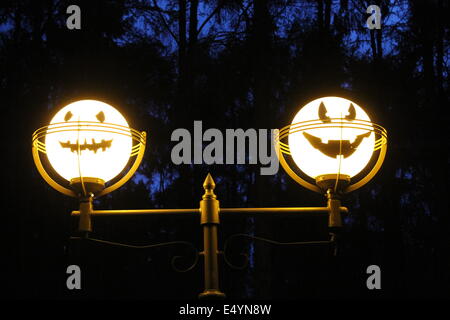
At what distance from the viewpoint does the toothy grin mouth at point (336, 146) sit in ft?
9.64

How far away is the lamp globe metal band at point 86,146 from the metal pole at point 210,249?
15.0 inches

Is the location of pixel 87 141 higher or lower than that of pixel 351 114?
lower

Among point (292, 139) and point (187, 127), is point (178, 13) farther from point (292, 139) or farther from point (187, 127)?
point (292, 139)

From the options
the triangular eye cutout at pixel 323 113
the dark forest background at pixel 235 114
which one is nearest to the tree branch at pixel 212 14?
the dark forest background at pixel 235 114

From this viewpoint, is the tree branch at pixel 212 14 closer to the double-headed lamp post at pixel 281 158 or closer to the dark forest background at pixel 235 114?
the dark forest background at pixel 235 114

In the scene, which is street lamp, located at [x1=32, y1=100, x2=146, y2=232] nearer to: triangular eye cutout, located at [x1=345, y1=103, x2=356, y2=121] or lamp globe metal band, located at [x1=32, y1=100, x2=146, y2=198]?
lamp globe metal band, located at [x1=32, y1=100, x2=146, y2=198]

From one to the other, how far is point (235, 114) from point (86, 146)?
594 centimetres

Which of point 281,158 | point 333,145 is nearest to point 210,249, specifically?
point 281,158

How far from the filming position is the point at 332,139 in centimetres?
294

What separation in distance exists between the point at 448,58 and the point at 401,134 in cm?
119

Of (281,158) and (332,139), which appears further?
(281,158)

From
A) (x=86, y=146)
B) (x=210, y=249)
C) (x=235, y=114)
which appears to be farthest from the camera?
(x=235, y=114)

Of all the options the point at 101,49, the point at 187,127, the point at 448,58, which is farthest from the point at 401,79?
the point at 101,49

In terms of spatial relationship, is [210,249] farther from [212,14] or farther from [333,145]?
[212,14]
